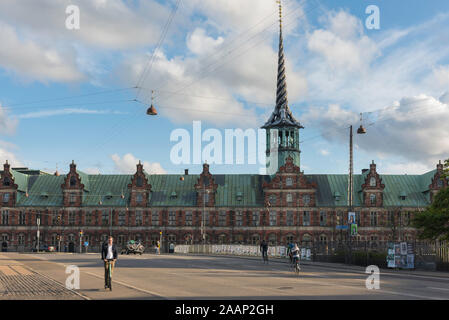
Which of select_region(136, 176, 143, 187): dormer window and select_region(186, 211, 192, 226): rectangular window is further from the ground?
select_region(136, 176, 143, 187): dormer window

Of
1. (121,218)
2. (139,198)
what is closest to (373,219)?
(139,198)

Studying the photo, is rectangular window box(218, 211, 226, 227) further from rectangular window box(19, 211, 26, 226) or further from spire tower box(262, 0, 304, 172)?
rectangular window box(19, 211, 26, 226)

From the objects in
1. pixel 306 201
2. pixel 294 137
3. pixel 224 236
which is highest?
pixel 294 137

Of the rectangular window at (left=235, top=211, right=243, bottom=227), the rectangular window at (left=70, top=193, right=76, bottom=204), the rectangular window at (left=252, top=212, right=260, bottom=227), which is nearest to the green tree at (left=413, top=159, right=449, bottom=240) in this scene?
the rectangular window at (left=252, top=212, right=260, bottom=227)

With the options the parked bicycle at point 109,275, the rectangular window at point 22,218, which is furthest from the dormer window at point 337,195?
the parked bicycle at point 109,275

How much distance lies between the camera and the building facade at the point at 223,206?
84.5 metres

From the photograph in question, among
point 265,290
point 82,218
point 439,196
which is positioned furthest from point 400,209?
point 265,290

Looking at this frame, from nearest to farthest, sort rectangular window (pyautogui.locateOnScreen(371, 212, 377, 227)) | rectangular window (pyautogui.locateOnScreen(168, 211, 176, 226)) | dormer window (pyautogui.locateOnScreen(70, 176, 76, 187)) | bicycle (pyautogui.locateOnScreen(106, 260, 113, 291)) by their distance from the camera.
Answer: bicycle (pyautogui.locateOnScreen(106, 260, 113, 291)) < rectangular window (pyautogui.locateOnScreen(371, 212, 377, 227)) < rectangular window (pyautogui.locateOnScreen(168, 211, 176, 226)) < dormer window (pyautogui.locateOnScreen(70, 176, 76, 187))

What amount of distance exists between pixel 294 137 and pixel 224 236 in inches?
813

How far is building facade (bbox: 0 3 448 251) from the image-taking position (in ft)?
277
